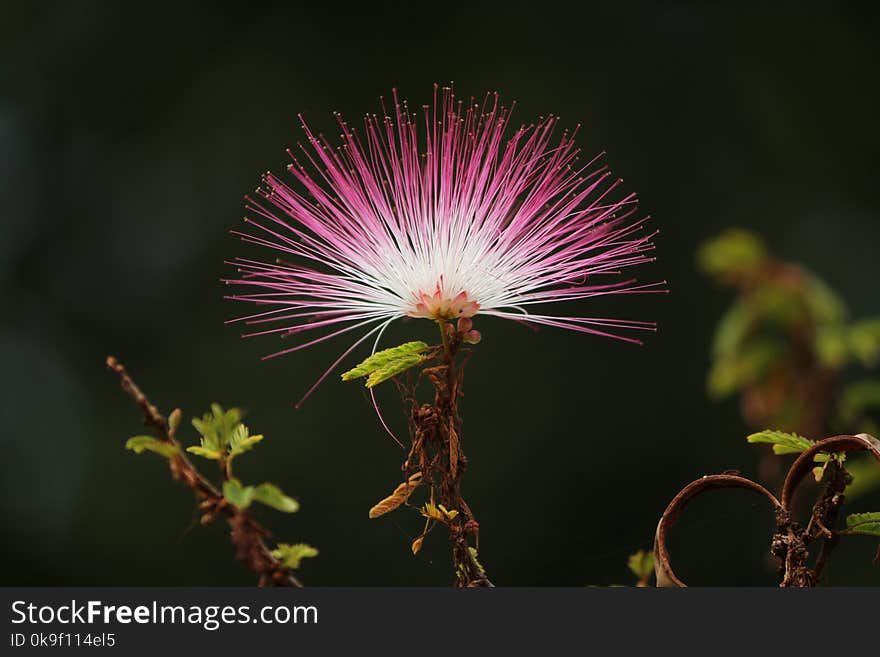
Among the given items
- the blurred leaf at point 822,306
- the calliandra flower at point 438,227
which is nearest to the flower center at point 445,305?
the calliandra flower at point 438,227

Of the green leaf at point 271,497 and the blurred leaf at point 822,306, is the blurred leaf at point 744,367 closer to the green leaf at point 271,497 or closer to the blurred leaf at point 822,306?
the blurred leaf at point 822,306

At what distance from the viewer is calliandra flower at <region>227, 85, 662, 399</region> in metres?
1.02

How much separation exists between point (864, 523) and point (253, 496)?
0.56m

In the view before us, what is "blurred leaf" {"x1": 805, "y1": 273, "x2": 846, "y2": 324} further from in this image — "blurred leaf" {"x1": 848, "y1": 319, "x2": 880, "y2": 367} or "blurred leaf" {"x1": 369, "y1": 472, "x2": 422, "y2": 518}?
"blurred leaf" {"x1": 369, "y1": 472, "x2": 422, "y2": 518}

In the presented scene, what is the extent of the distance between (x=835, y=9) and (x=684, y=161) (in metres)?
1.19

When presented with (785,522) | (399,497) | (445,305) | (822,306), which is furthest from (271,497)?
(822,306)

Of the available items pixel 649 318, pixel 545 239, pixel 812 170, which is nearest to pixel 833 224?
pixel 812 170

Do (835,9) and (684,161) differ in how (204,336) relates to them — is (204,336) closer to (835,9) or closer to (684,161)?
(684,161)

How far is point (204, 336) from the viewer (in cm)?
502

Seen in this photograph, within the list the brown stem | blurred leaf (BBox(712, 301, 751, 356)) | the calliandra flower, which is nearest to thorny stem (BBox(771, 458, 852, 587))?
the brown stem

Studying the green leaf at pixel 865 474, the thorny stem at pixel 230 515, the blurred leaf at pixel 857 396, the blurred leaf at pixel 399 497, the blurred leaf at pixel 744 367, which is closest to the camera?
the thorny stem at pixel 230 515

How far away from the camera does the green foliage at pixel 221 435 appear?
Answer: 0.80m

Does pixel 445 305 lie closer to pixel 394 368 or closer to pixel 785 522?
pixel 394 368

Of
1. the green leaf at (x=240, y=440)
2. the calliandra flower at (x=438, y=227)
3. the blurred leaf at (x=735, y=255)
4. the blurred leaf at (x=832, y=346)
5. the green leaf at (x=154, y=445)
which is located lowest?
the green leaf at (x=154, y=445)
